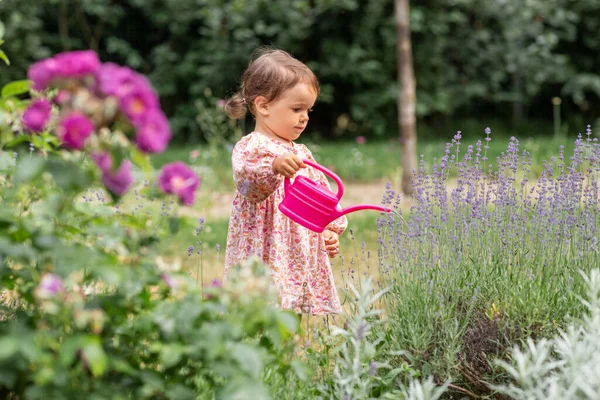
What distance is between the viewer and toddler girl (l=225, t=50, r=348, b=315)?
9.89 ft

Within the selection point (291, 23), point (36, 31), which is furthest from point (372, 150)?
point (36, 31)

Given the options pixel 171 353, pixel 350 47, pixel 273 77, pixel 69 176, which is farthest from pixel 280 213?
pixel 350 47

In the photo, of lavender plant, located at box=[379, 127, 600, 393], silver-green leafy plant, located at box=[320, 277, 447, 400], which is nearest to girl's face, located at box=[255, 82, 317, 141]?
lavender plant, located at box=[379, 127, 600, 393]

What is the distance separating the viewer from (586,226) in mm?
2857

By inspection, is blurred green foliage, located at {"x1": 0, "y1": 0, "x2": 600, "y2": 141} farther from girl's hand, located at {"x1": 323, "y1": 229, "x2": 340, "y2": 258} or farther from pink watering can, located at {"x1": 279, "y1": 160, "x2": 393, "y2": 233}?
pink watering can, located at {"x1": 279, "y1": 160, "x2": 393, "y2": 233}

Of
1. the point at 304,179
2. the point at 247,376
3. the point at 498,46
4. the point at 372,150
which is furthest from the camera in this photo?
the point at 498,46

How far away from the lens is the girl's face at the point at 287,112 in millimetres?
3117

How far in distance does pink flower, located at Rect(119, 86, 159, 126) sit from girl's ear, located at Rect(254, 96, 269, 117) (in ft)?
5.35

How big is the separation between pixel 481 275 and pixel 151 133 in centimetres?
166

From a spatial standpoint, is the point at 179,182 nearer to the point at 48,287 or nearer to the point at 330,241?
the point at 48,287

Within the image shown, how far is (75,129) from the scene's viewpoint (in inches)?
56.8

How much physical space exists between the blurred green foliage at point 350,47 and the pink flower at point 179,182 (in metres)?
10.7

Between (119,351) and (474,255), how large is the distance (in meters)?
1.55

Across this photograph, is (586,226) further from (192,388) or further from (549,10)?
(549,10)
